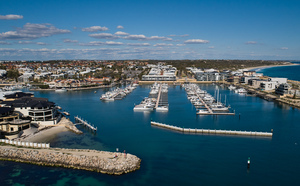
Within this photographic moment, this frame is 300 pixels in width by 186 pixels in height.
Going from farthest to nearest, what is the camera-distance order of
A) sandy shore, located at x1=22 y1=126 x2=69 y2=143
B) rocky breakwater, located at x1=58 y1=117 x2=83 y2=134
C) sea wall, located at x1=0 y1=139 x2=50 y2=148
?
rocky breakwater, located at x1=58 y1=117 x2=83 y2=134 → sandy shore, located at x1=22 y1=126 x2=69 y2=143 → sea wall, located at x1=0 y1=139 x2=50 y2=148

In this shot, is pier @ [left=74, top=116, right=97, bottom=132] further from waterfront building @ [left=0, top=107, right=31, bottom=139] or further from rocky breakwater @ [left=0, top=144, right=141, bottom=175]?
rocky breakwater @ [left=0, top=144, right=141, bottom=175]

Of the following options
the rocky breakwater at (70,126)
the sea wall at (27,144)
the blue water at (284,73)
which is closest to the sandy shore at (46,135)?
the rocky breakwater at (70,126)

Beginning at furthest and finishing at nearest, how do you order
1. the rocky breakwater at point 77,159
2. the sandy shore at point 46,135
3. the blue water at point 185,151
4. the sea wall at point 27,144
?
the sandy shore at point 46,135, the sea wall at point 27,144, the rocky breakwater at point 77,159, the blue water at point 185,151

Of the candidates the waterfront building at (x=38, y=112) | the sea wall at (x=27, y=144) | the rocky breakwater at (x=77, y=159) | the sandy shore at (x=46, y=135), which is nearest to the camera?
the rocky breakwater at (x=77, y=159)

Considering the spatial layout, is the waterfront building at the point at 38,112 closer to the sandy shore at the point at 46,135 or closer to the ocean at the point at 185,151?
the sandy shore at the point at 46,135

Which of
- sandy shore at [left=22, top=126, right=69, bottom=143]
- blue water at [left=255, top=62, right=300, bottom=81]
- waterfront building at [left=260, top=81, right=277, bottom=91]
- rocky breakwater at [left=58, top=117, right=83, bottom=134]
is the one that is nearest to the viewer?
sandy shore at [left=22, top=126, right=69, bottom=143]

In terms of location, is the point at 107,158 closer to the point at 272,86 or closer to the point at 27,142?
the point at 27,142

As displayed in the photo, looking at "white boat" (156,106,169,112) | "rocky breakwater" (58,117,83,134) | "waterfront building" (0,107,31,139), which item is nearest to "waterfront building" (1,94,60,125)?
"rocky breakwater" (58,117,83,134)

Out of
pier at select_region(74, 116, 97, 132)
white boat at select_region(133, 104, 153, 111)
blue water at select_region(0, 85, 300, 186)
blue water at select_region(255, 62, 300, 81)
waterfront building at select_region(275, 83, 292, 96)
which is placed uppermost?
blue water at select_region(255, 62, 300, 81)
